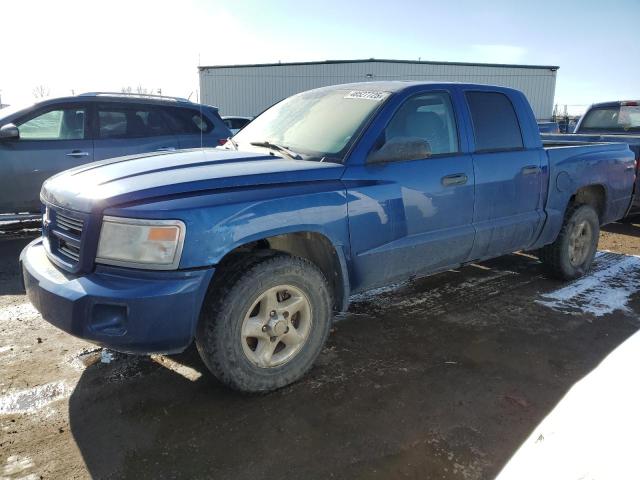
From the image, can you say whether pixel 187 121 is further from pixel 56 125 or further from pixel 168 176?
pixel 168 176

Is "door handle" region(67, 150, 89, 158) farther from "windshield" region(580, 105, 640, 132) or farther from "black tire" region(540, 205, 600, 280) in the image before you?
"windshield" region(580, 105, 640, 132)

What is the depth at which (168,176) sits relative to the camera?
2719 mm

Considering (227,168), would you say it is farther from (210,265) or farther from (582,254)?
(582,254)

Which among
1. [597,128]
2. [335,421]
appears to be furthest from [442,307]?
[597,128]

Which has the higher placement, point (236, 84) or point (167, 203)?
point (236, 84)

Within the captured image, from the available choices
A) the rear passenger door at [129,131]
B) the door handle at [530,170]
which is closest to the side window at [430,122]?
the door handle at [530,170]

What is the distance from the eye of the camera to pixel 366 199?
3.13 metres

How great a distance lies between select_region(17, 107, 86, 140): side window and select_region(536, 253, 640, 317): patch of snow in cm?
565

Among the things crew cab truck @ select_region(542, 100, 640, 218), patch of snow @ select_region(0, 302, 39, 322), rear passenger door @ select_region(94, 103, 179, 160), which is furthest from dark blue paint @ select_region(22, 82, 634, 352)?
crew cab truck @ select_region(542, 100, 640, 218)

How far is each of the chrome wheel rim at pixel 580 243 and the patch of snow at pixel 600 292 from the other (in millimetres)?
213

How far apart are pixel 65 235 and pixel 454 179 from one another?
253 cm

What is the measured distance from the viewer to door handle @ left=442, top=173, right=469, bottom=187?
11.7ft

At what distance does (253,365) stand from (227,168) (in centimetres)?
112

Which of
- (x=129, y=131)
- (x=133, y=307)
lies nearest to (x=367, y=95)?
(x=133, y=307)
